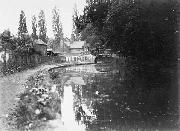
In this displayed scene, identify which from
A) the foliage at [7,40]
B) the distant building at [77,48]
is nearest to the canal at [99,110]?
the foliage at [7,40]

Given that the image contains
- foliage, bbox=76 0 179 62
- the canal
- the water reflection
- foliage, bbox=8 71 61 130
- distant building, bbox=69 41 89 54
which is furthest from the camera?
distant building, bbox=69 41 89 54

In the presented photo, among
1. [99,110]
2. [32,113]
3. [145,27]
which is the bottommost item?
[99,110]

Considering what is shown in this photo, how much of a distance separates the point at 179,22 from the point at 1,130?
95.3ft

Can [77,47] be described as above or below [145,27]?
below

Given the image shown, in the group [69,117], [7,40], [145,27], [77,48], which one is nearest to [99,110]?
[69,117]

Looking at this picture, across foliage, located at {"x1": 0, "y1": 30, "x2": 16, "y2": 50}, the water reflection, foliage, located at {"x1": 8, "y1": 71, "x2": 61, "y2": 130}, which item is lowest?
the water reflection

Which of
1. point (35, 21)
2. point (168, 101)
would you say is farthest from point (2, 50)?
point (35, 21)

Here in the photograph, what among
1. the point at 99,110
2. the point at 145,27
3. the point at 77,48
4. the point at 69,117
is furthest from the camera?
the point at 77,48

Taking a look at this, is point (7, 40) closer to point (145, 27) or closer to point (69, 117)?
point (145, 27)

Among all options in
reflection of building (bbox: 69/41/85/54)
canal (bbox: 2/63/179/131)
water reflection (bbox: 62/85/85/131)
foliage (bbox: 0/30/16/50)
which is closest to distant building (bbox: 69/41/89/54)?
reflection of building (bbox: 69/41/85/54)

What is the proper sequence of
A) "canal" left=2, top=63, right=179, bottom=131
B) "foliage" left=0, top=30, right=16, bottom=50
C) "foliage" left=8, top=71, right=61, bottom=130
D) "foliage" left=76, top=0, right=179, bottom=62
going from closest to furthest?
"foliage" left=8, top=71, right=61, bottom=130
"canal" left=2, top=63, right=179, bottom=131
"foliage" left=76, top=0, right=179, bottom=62
"foliage" left=0, top=30, right=16, bottom=50

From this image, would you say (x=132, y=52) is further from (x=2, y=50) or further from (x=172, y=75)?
(x=2, y=50)

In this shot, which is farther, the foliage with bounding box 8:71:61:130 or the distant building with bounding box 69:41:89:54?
the distant building with bounding box 69:41:89:54

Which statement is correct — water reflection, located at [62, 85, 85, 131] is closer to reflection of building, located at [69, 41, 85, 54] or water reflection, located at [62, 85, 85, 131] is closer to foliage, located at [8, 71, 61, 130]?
foliage, located at [8, 71, 61, 130]
